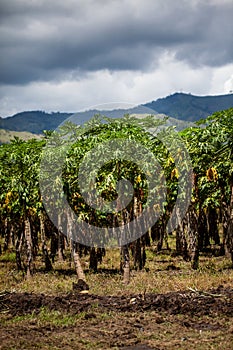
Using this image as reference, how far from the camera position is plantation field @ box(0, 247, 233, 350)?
1040 cm

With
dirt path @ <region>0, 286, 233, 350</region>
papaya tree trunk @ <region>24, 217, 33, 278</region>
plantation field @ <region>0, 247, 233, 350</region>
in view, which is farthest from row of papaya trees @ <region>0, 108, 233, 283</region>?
dirt path @ <region>0, 286, 233, 350</region>

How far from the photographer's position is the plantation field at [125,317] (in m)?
10.4

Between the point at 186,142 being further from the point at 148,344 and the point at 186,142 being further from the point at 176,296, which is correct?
the point at 148,344

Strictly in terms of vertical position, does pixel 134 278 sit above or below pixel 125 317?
below

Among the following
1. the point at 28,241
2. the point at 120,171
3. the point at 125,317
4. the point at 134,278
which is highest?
the point at 120,171

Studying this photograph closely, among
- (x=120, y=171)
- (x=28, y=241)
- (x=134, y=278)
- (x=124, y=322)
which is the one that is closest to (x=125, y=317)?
(x=124, y=322)

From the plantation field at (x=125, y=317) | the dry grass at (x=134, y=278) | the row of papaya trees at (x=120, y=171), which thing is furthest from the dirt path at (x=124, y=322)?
the row of papaya trees at (x=120, y=171)

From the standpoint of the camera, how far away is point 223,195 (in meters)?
20.8

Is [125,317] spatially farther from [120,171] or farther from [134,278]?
[134,278]

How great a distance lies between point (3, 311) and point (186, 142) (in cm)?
1047

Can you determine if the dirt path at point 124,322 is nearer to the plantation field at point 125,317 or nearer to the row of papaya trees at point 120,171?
the plantation field at point 125,317

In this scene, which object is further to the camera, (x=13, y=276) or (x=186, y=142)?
(x=13, y=276)

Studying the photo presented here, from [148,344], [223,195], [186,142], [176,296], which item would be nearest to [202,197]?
[223,195]

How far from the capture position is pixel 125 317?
41.1 ft
